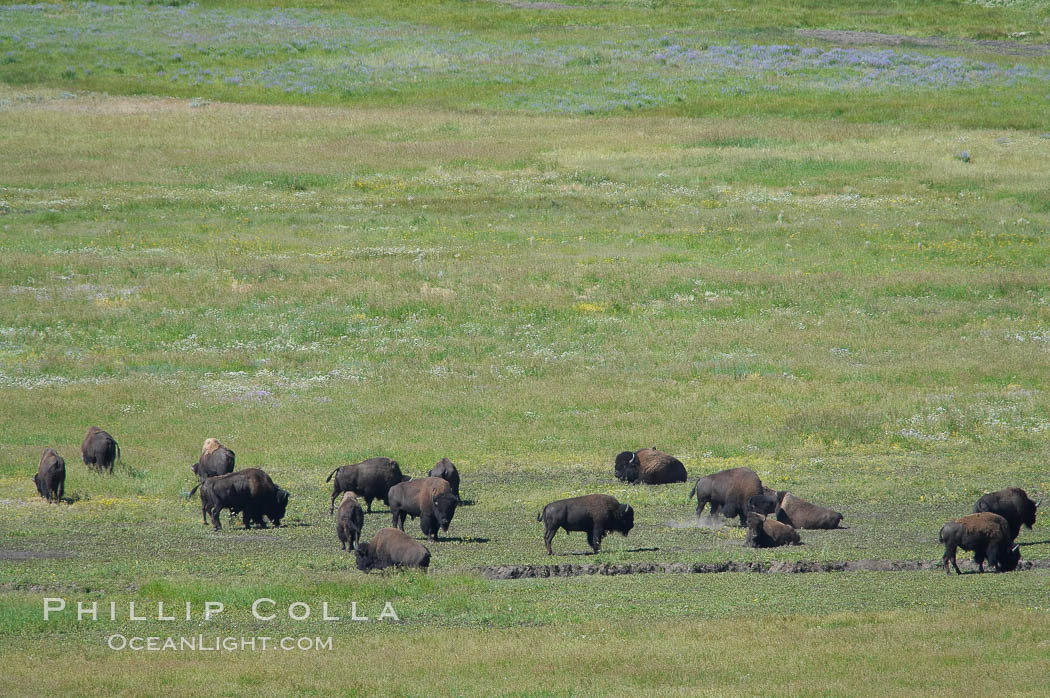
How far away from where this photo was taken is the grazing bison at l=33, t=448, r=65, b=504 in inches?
953

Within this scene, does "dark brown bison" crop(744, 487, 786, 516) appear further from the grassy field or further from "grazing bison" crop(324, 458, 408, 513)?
"grazing bison" crop(324, 458, 408, 513)

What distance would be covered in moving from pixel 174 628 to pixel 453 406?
1792 cm

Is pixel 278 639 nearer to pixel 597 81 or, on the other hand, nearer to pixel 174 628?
pixel 174 628

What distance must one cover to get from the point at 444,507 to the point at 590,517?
251 cm

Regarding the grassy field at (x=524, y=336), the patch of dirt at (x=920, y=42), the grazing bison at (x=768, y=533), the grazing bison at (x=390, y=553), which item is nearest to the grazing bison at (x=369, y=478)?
the grassy field at (x=524, y=336)

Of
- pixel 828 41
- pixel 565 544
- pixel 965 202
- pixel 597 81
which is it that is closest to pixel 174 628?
pixel 565 544

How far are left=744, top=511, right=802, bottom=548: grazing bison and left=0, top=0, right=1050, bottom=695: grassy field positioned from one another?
1.31 ft

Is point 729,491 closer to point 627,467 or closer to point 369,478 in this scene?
point 627,467

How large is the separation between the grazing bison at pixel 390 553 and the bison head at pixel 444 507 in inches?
72.7

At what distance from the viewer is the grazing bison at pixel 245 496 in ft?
74.4

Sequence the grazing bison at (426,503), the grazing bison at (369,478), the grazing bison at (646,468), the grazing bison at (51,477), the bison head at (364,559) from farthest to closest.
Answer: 1. the grazing bison at (646,468)
2. the grazing bison at (51,477)
3. the grazing bison at (369,478)
4. the grazing bison at (426,503)
5. the bison head at (364,559)

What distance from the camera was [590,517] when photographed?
825 inches

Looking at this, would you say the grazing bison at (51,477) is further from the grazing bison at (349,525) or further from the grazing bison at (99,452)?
the grazing bison at (349,525)

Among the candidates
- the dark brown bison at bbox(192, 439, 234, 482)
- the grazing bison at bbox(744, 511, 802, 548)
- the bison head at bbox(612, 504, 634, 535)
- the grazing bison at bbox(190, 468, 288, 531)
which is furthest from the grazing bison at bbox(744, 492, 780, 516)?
the dark brown bison at bbox(192, 439, 234, 482)
